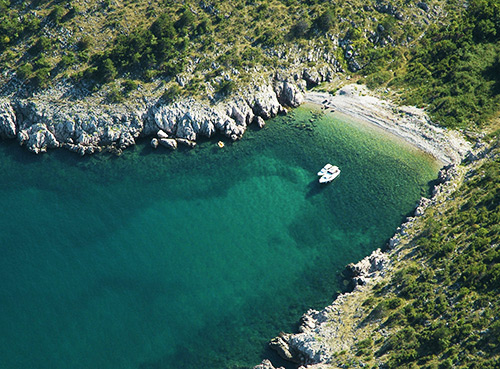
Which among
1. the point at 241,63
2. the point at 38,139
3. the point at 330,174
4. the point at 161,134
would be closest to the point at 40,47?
the point at 38,139

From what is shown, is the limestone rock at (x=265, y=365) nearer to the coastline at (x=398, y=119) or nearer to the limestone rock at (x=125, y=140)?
the limestone rock at (x=125, y=140)

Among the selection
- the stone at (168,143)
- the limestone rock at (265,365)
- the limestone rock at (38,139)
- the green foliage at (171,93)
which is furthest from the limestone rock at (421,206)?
the limestone rock at (38,139)

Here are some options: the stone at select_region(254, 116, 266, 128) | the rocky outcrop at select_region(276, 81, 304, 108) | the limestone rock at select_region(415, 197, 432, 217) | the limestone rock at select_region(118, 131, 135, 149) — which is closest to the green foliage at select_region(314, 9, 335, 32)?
the rocky outcrop at select_region(276, 81, 304, 108)

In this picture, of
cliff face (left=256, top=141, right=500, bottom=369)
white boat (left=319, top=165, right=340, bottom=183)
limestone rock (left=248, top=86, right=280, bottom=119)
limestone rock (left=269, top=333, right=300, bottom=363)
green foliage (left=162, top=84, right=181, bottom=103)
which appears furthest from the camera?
limestone rock (left=248, top=86, right=280, bottom=119)

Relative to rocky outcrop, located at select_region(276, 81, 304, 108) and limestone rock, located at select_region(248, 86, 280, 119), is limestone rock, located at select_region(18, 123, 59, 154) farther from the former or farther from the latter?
rocky outcrop, located at select_region(276, 81, 304, 108)

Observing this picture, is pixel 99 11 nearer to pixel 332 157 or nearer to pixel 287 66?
pixel 287 66

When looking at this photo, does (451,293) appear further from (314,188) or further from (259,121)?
(259,121)
